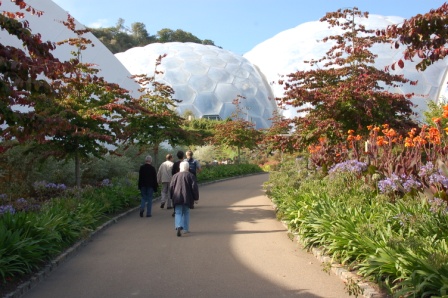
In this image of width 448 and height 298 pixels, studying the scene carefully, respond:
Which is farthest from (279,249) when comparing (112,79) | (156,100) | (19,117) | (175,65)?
(175,65)

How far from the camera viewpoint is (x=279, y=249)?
7836mm

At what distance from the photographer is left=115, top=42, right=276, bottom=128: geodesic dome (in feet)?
133

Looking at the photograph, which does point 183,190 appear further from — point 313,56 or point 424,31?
point 313,56

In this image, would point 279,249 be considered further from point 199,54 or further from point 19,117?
point 199,54

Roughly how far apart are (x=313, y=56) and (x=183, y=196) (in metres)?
36.2

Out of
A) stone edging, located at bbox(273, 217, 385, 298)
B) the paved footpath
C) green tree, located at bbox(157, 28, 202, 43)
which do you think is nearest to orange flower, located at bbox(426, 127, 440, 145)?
stone edging, located at bbox(273, 217, 385, 298)

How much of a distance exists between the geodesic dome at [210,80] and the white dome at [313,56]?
2074 millimetres

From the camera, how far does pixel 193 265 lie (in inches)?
266

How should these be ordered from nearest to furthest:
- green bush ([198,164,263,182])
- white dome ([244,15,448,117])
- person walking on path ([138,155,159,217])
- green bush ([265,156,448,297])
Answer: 1. green bush ([265,156,448,297])
2. person walking on path ([138,155,159,217])
3. green bush ([198,164,263,182])
4. white dome ([244,15,448,117])

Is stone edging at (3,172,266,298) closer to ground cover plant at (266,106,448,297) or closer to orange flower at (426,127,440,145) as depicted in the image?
ground cover plant at (266,106,448,297)

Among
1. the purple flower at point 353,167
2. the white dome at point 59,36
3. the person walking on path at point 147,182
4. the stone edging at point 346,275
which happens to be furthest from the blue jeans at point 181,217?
the white dome at point 59,36

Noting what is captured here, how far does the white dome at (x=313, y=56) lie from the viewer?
3716 cm

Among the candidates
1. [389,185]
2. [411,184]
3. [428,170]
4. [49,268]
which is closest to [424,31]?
[428,170]

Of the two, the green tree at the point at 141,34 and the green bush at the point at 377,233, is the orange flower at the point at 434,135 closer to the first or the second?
the green bush at the point at 377,233
